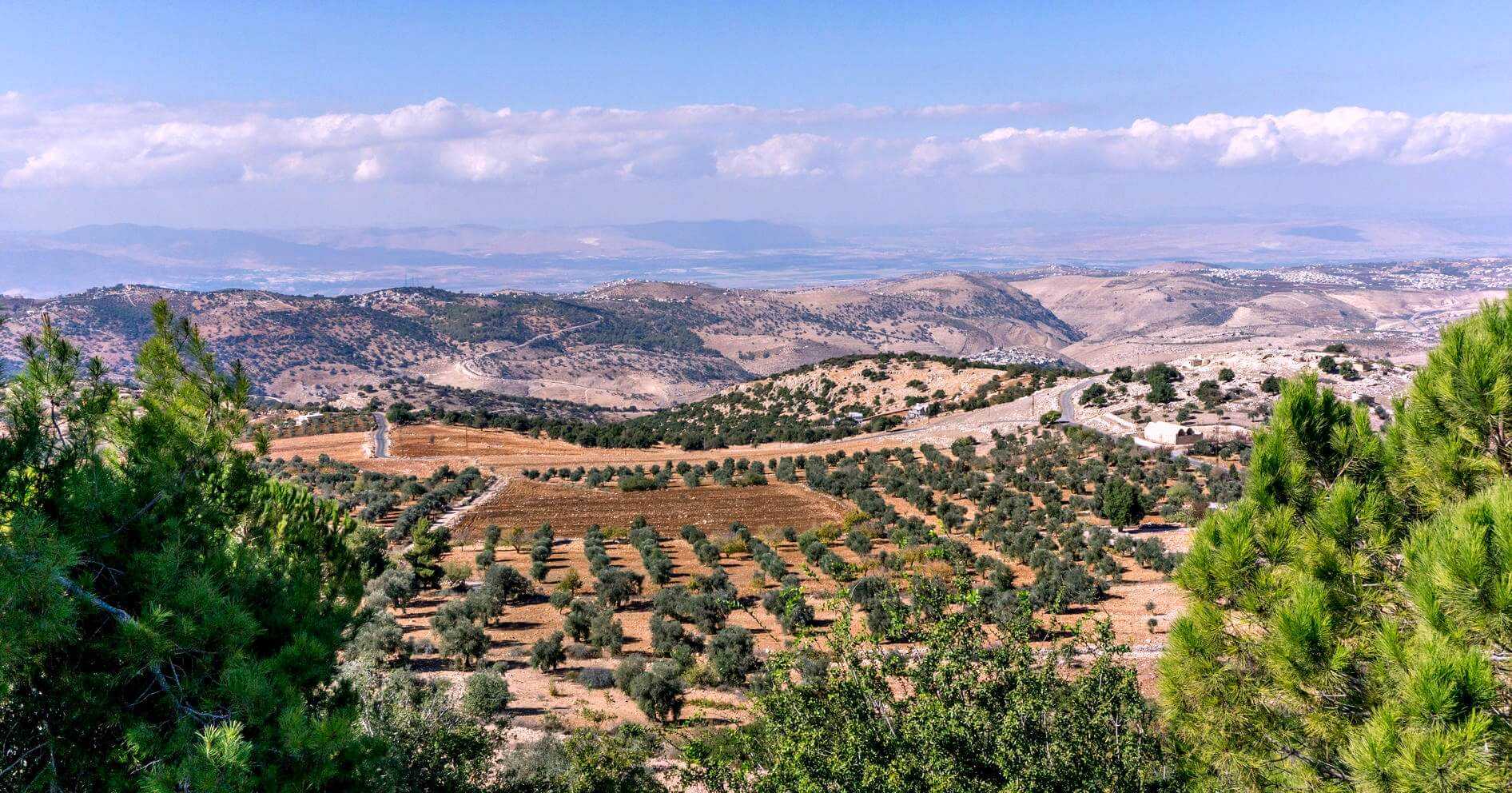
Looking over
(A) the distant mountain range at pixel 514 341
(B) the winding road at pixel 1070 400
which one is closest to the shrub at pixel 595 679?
(B) the winding road at pixel 1070 400

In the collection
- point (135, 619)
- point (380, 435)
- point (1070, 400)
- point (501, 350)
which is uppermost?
point (135, 619)

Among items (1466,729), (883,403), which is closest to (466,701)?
(1466,729)

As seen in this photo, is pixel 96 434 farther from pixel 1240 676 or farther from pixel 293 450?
pixel 293 450

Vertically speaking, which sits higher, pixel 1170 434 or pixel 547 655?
pixel 547 655

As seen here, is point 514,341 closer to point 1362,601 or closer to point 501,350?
point 501,350

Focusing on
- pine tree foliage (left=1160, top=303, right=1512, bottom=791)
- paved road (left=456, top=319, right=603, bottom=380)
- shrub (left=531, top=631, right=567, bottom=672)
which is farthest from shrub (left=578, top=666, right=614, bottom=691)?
paved road (left=456, top=319, right=603, bottom=380)

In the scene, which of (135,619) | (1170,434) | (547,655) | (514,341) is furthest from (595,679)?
(514,341)
